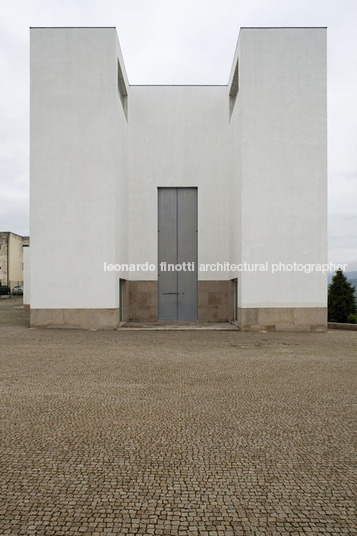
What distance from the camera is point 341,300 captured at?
80.9ft

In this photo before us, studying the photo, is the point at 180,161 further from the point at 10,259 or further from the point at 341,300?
the point at 10,259

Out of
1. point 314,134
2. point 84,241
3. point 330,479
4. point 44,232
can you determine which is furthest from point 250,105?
point 330,479

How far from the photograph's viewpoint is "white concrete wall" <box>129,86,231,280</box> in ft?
71.1

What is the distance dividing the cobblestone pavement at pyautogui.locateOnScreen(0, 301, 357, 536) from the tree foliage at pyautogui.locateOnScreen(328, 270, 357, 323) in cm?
1542

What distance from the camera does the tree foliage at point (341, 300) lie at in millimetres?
24531

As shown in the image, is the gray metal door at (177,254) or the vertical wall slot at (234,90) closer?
the vertical wall slot at (234,90)

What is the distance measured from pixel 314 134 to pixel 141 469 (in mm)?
15895

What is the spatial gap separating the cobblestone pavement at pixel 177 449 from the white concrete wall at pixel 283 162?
761cm

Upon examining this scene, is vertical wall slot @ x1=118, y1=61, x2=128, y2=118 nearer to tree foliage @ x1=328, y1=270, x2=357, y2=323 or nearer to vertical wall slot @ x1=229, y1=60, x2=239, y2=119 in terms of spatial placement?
vertical wall slot @ x1=229, y1=60, x2=239, y2=119

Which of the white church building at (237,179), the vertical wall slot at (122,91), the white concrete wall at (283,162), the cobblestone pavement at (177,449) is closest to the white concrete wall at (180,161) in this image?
the vertical wall slot at (122,91)

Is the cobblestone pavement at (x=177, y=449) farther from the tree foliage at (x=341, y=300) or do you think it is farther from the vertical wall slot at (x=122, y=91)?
the tree foliage at (x=341, y=300)

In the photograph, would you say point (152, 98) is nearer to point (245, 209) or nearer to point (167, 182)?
point (167, 182)

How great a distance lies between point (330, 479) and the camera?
13.8ft

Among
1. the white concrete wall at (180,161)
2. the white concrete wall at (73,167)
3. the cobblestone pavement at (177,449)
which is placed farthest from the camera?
the white concrete wall at (180,161)
